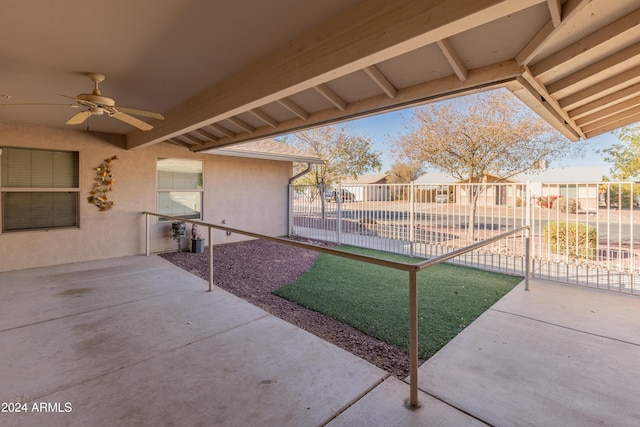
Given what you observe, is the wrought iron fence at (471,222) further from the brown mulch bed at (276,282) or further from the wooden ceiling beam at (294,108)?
the wooden ceiling beam at (294,108)

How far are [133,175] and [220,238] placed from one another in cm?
265

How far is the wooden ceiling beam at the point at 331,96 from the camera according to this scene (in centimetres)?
337

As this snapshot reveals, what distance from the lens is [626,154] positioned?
9.15m

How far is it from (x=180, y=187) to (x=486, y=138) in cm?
889

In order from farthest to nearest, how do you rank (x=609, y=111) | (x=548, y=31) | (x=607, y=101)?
1. (x=609, y=111)
2. (x=607, y=101)
3. (x=548, y=31)

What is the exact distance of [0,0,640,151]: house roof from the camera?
1.98 meters

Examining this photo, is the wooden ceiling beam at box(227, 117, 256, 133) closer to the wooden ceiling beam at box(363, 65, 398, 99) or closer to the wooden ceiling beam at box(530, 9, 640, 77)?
the wooden ceiling beam at box(363, 65, 398, 99)

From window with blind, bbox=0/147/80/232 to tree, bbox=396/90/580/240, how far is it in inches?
386

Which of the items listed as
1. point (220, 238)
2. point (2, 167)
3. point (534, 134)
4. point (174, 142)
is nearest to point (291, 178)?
point (220, 238)

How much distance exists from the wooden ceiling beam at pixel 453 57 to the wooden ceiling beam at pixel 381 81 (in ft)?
2.15

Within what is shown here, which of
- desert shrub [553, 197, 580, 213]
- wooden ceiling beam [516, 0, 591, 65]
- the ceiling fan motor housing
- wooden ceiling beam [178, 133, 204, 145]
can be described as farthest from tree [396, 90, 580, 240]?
the ceiling fan motor housing

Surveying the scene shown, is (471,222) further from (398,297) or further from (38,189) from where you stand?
(38,189)

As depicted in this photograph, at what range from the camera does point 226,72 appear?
3.24m

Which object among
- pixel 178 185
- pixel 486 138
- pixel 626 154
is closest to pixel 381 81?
pixel 178 185
